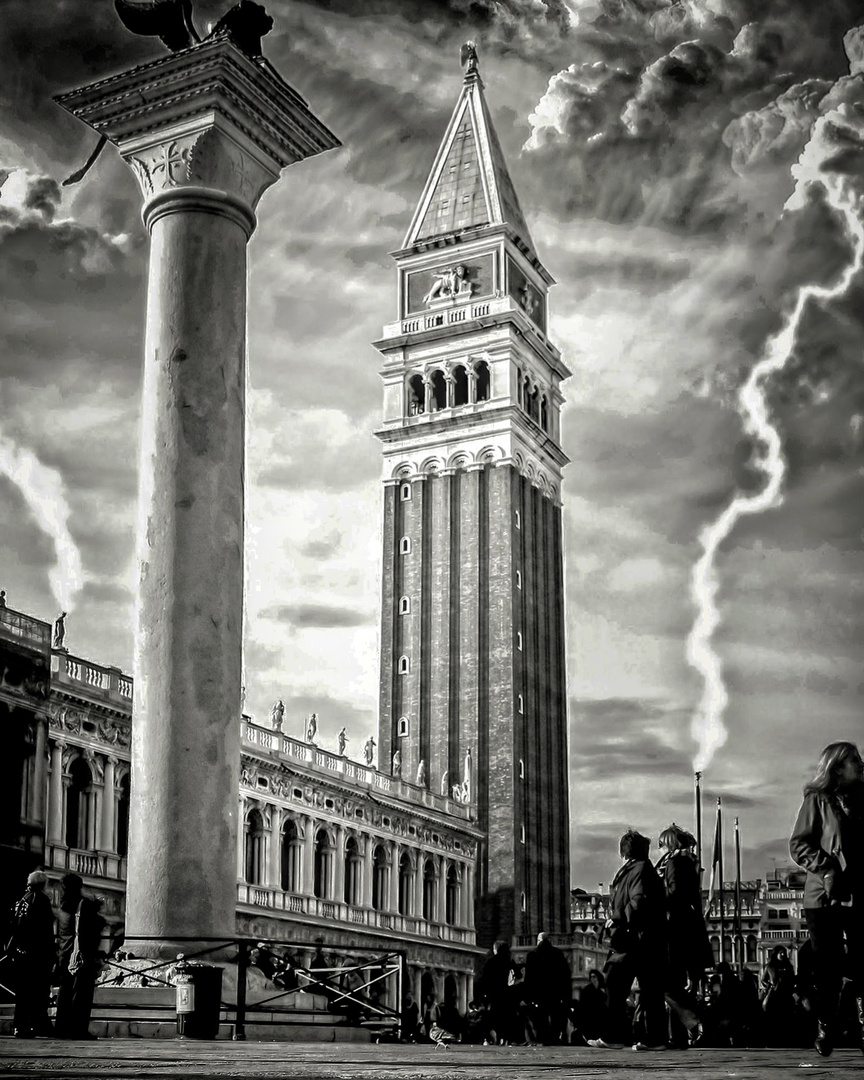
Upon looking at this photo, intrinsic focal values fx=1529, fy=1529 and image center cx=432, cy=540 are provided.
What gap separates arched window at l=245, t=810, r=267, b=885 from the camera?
1329 inches

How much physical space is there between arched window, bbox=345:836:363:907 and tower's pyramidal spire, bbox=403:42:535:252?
24567mm

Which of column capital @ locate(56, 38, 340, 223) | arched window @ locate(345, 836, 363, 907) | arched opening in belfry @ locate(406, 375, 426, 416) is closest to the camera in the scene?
column capital @ locate(56, 38, 340, 223)

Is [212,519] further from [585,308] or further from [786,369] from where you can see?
[585,308]

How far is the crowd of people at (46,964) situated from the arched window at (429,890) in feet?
114

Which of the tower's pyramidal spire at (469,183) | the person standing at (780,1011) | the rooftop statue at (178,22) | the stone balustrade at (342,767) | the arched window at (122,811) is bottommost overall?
the person standing at (780,1011)

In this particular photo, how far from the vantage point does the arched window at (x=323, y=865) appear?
3716cm

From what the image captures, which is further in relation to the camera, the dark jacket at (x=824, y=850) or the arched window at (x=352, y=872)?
the arched window at (x=352, y=872)

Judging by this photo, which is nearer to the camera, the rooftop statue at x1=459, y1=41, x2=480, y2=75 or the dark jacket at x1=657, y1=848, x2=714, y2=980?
the dark jacket at x1=657, y1=848, x2=714, y2=980

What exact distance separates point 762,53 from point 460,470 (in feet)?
56.6

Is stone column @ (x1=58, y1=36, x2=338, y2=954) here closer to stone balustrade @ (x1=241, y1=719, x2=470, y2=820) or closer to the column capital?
the column capital

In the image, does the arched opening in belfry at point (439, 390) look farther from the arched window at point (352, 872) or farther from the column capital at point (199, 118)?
the column capital at point (199, 118)

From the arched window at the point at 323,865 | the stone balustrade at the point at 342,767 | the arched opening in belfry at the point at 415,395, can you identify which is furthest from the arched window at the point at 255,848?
the arched opening in belfry at the point at 415,395

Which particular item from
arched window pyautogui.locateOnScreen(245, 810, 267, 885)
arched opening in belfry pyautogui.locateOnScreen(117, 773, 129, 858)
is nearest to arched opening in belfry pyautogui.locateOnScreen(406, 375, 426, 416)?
arched window pyautogui.locateOnScreen(245, 810, 267, 885)

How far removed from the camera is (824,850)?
6277 mm
